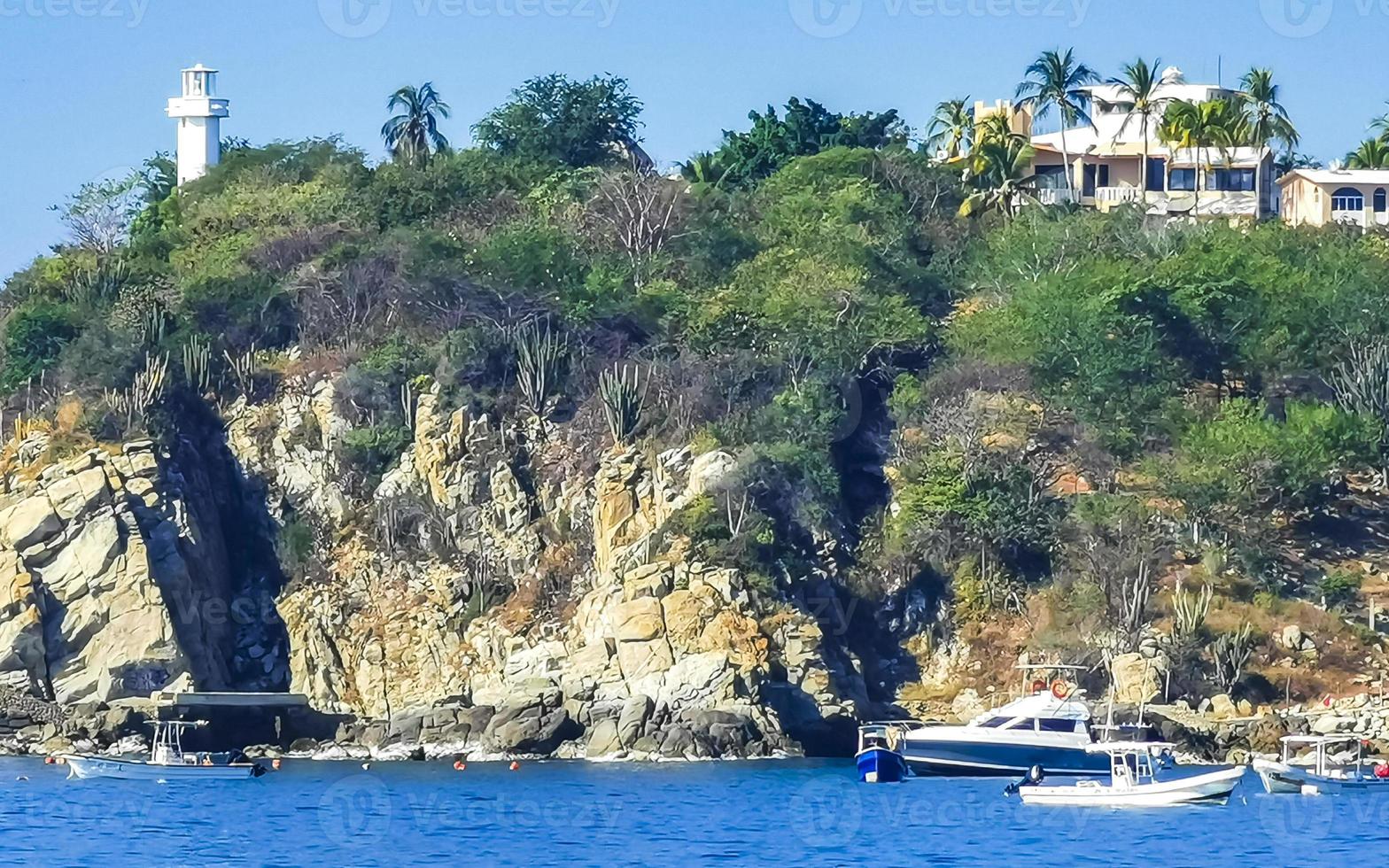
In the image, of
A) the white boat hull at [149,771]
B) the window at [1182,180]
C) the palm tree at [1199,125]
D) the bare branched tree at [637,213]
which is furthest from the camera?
the window at [1182,180]

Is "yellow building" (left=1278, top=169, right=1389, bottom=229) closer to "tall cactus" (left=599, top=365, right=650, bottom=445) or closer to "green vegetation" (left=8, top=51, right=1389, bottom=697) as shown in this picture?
"green vegetation" (left=8, top=51, right=1389, bottom=697)

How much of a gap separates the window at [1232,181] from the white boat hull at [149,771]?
138 ft

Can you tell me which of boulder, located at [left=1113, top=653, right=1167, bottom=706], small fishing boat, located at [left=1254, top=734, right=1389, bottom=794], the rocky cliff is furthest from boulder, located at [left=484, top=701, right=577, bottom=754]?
small fishing boat, located at [left=1254, top=734, right=1389, bottom=794]

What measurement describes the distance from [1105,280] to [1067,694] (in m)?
16.7

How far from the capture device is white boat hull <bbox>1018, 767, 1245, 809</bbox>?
56.3 metres

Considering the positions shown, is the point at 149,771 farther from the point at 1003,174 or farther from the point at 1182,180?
the point at 1182,180

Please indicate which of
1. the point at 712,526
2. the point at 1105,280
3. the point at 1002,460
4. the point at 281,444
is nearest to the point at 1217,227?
the point at 1105,280

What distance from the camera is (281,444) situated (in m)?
77.2

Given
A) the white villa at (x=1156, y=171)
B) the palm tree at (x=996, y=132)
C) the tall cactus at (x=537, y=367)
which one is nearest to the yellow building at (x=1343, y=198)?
the white villa at (x=1156, y=171)

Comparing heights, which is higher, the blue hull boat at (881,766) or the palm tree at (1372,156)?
the palm tree at (1372,156)

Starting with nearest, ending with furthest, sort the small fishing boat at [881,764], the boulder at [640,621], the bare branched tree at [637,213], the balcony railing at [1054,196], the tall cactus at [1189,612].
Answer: the small fishing boat at [881,764]
the boulder at [640,621]
the tall cactus at [1189,612]
the bare branched tree at [637,213]
the balcony railing at [1054,196]

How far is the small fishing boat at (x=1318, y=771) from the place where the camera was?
6012 centimetres

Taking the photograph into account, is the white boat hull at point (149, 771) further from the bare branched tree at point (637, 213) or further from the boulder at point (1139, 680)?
the bare branched tree at point (637, 213)

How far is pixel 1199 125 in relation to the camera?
296 feet
